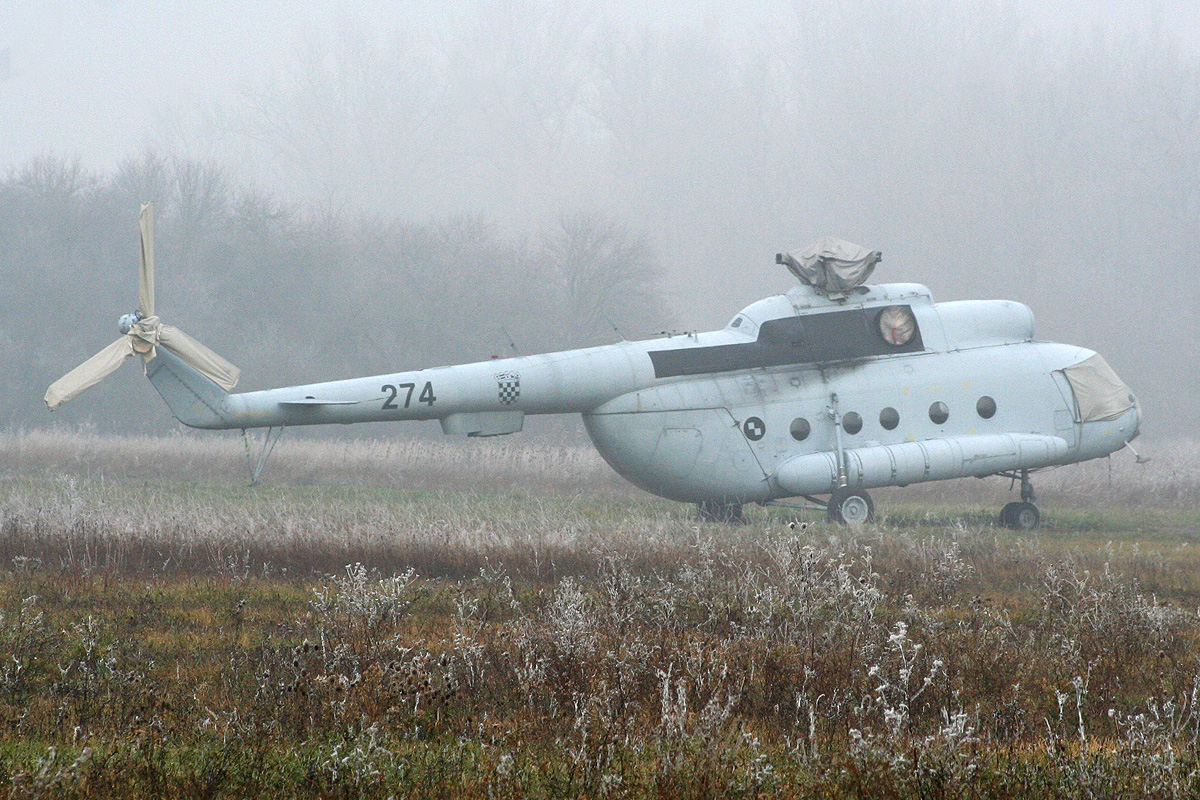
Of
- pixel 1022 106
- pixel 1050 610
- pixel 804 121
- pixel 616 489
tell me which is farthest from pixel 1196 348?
pixel 1050 610

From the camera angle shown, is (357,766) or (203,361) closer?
(357,766)

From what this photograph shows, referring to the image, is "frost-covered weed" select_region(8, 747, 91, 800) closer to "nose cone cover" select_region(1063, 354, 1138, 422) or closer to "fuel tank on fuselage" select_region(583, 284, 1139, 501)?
"fuel tank on fuselage" select_region(583, 284, 1139, 501)

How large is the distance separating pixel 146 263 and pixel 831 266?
31.4 ft

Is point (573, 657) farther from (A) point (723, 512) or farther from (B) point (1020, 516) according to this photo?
(B) point (1020, 516)

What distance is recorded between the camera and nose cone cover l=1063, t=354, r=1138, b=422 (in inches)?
677

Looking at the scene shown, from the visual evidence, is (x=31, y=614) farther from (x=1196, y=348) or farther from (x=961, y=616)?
(x=1196, y=348)

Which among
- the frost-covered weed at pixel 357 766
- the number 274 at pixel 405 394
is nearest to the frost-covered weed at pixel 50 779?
the frost-covered weed at pixel 357 766

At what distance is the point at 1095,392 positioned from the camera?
56.6ft

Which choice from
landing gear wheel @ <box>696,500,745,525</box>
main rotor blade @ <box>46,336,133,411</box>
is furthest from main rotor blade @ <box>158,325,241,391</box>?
landing gear wheel @ <box>696,500,745,525</box>

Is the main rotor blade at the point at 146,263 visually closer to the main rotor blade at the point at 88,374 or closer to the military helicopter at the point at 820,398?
the main rotor blade at the point at 88,374

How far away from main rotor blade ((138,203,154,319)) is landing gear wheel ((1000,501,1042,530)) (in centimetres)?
1277

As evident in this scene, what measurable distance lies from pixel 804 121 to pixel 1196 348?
27.5 m

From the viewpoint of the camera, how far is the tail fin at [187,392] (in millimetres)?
13164

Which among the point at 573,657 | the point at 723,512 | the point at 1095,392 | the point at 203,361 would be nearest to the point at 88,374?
the point at 203,361
